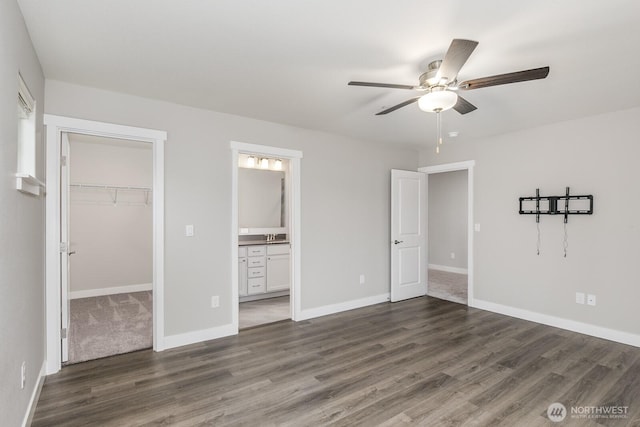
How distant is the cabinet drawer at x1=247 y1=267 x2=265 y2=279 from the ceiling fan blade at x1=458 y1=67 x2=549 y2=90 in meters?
3.92

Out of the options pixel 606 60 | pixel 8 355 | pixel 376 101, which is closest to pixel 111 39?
pixel 8 355

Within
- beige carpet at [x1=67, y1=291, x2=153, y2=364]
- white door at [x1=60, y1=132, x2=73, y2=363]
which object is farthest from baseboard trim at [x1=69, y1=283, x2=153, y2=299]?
white door at [x1=60, y1=132, x2=73, y2=363]

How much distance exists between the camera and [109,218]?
5699 millimetres

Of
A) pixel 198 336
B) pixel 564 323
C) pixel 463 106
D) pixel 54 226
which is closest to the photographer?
pixel 463 106

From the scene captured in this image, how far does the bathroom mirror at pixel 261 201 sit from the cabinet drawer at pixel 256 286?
0.92 metres

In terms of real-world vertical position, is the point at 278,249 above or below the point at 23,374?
above

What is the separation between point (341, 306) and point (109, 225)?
4091mm

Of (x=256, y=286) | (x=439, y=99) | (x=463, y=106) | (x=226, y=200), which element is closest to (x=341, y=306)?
(x=256, y=286)

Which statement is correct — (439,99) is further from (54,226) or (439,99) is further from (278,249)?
(278,249)

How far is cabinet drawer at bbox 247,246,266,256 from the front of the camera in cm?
520

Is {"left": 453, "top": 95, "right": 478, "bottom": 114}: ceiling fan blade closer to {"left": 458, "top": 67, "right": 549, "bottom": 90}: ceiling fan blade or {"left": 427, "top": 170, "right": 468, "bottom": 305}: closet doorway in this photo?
{"left": 458, "top": 67, "right": 549, "bottom": 90}: ceiling fan blade

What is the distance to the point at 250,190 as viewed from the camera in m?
5.85

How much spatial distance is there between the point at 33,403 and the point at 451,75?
3.54 meters

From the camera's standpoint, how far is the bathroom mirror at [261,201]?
578 centimetres
